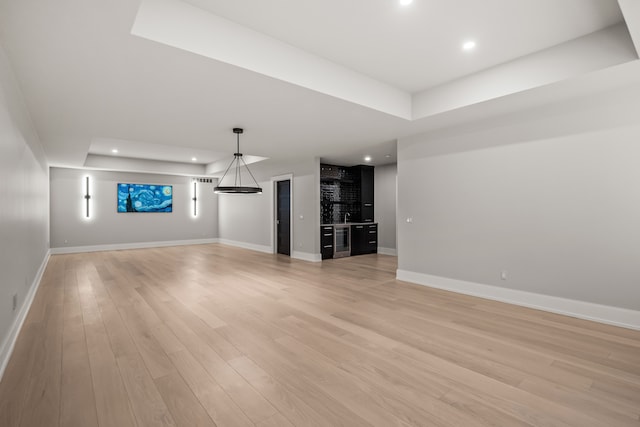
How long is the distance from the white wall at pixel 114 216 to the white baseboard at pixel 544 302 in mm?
8925

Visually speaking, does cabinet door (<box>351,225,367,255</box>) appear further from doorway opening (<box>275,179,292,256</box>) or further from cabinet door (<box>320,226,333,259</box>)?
doorway opening (<box>275,179,292,256</box>)

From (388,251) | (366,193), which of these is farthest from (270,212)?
(388,251)

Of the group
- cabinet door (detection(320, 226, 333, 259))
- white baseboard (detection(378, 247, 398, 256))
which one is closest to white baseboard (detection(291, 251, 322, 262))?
cabinet door (detection(320, 226, 333, 259))

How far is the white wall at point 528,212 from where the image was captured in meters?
3.36

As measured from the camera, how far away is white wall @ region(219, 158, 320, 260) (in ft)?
25.3

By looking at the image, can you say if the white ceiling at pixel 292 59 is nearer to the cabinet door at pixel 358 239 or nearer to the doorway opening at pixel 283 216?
the doorway opening at pixel 283 216

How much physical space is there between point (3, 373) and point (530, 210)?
18.4ft

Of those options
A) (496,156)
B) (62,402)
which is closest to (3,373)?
(62,402)

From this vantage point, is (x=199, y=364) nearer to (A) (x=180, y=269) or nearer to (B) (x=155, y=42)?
(B) (x=155, y=42)

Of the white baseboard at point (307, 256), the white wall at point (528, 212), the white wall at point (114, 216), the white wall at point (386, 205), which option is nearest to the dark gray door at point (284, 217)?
the white baseboard at point (307, 256)

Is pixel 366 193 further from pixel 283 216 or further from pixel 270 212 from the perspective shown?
pixel 270 212

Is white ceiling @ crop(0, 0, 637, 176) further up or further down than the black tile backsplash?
further up

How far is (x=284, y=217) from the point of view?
875cm

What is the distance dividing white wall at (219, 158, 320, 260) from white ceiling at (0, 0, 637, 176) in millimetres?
3063
